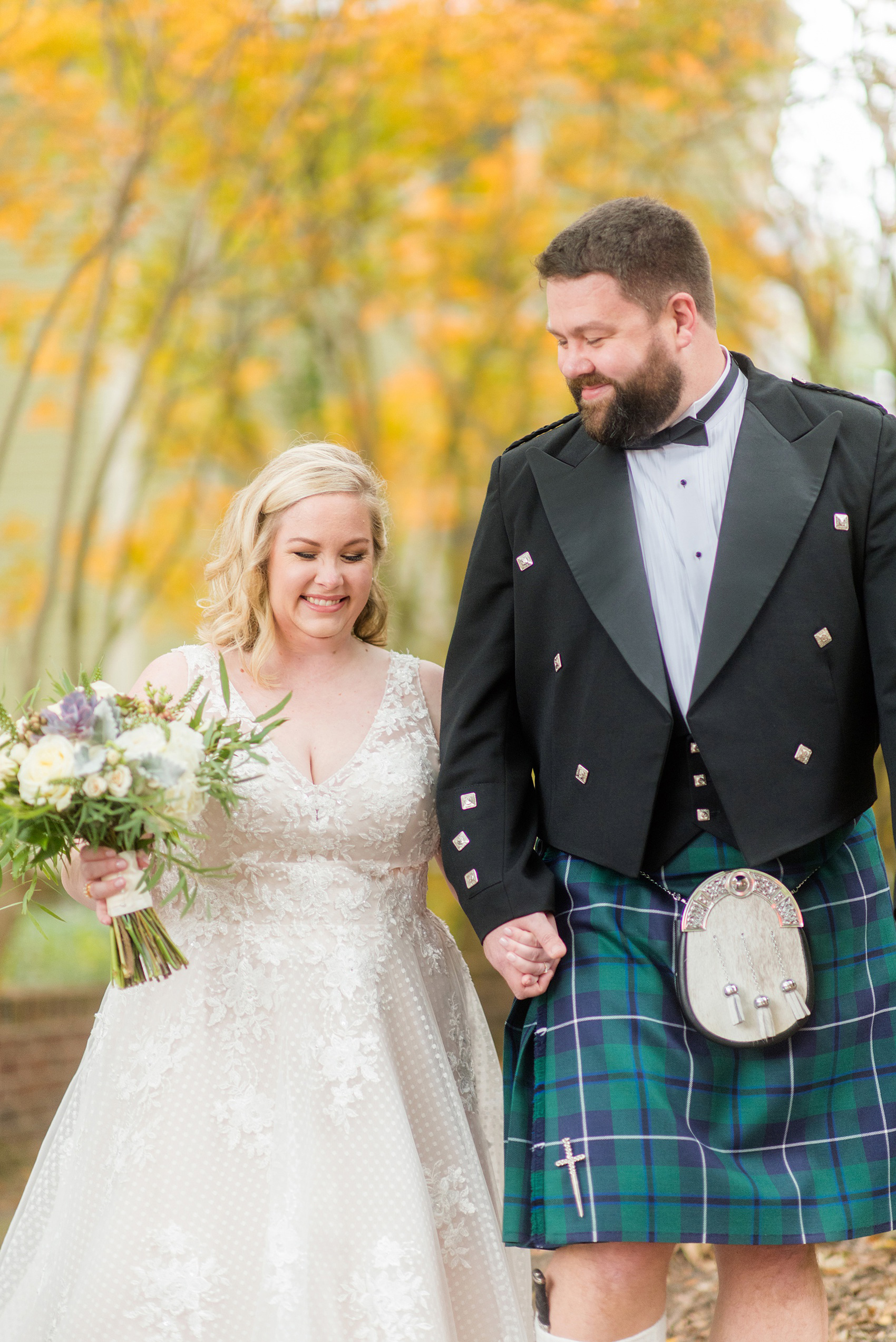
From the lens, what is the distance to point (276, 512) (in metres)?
3.06

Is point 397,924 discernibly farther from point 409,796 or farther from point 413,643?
point 413,643

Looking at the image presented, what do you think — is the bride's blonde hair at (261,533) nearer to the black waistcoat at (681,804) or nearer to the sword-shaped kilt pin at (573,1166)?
the black waistcoat at (681,804)

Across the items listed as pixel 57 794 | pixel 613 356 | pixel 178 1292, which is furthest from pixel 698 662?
pixel 178 1292

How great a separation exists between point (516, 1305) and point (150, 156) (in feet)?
19.2

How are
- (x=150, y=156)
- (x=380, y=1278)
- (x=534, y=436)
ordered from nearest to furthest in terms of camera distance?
1. (x=380, y=1278)
2. (x=534, y=436)
3. (x=150, y=156)

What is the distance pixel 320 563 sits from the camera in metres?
3.00

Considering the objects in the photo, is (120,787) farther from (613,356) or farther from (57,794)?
(613,356)

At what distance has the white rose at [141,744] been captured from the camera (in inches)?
93.6

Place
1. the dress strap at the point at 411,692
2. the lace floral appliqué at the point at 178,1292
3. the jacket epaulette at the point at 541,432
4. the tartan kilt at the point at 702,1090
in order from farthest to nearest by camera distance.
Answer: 1. the dress strap at the point at 411,692
2. the jacket epaulette at the point at 541,432
3. the lace floral appliqué at the point at 178,1292
4. the tartan kilt at the point at 702,1090

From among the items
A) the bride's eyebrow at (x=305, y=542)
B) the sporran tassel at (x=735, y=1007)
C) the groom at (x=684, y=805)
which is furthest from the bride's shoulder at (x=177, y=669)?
the sporran tassel at (x=735, y=1007)

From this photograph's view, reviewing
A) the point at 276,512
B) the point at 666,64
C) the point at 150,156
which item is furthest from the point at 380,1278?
the point at 666,64

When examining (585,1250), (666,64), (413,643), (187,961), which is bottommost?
(585,1250)

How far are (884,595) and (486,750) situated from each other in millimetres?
767

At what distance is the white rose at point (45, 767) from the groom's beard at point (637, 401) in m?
1.06
